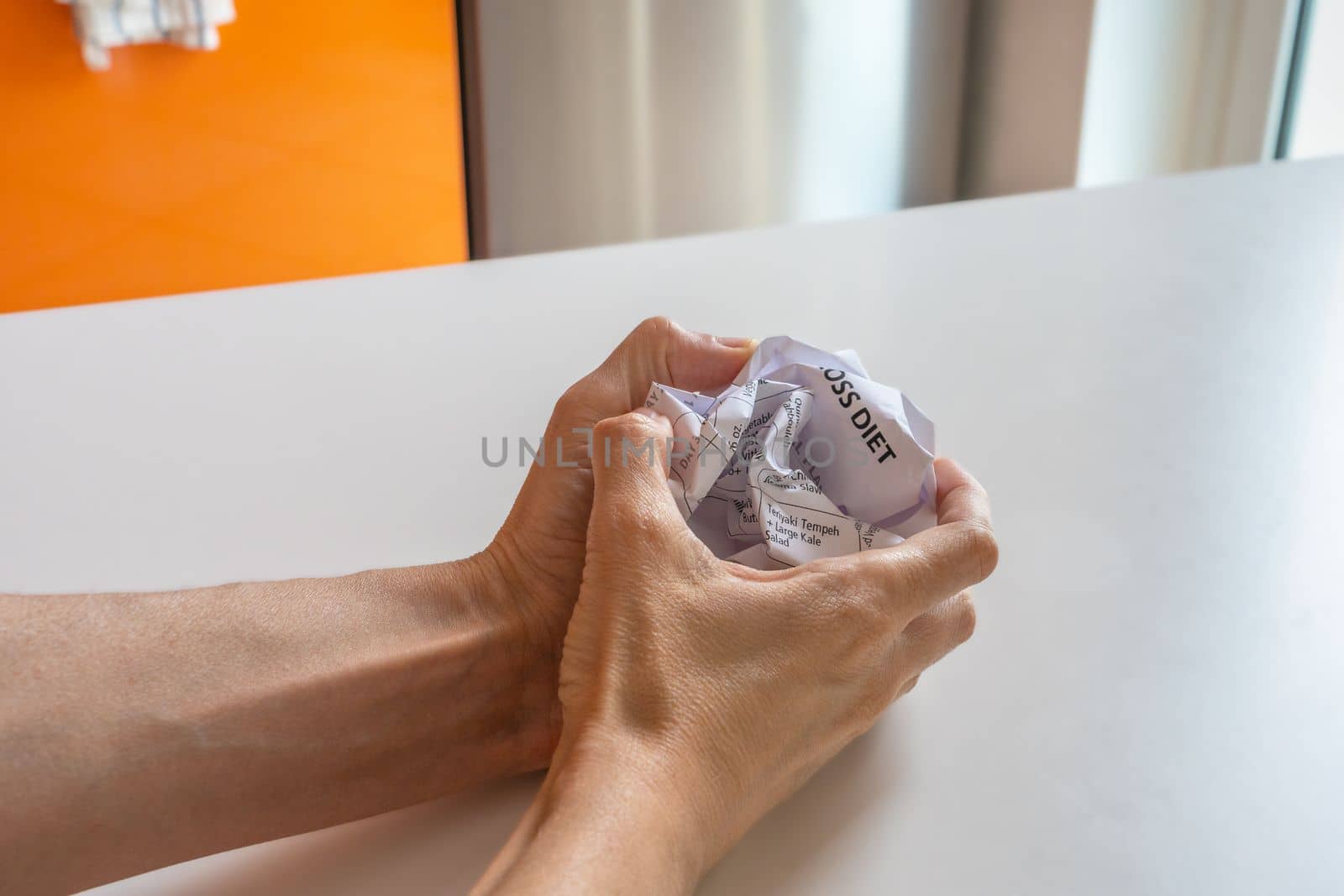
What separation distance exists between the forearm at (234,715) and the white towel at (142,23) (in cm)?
153

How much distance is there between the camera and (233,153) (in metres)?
1.96

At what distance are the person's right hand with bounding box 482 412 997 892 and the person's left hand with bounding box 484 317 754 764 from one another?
3.6 inches

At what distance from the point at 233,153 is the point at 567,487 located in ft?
5.44

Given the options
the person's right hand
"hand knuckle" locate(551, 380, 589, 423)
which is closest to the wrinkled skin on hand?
the person's right hand

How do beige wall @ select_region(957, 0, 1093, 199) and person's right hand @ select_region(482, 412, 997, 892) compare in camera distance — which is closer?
person's right hand @ select_region(482, 412, 997, 892)

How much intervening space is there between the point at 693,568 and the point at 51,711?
10.5 inches

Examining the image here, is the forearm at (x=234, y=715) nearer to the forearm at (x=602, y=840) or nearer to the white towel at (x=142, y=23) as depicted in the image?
the forearm at (x=602, y=840)

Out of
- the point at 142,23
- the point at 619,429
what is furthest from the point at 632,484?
the point at 142,23

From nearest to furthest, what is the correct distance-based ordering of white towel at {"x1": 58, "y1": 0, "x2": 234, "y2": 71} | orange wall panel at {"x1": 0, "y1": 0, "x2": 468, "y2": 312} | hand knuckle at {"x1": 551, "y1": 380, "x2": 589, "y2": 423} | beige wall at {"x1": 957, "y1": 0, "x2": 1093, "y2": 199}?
hand knuckle at {"x1": 551, "y1": 380, "x2": 589, "y2": 423}, white towel at {"x1": 58, "y1": 0, "x2": 234, "y2": 71}, orange wall panel at {"x1": 0, "y1": 0, "x2": 468, "y2": 312}, beige wall at {"x1": 957, "y1": 0, "x2": 1093, "y2": 199}

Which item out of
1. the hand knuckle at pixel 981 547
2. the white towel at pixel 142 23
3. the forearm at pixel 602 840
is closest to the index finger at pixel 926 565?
the hand knuckle at pixel 981 547

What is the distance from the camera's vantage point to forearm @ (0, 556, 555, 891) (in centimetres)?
43

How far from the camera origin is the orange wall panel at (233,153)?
1806 millimetres

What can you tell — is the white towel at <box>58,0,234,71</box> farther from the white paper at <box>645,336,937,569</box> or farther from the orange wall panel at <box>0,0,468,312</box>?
the white paper at <box>645,336,937,569</box>

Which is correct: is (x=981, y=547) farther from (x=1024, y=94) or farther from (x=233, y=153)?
(x=1024, y=94)
